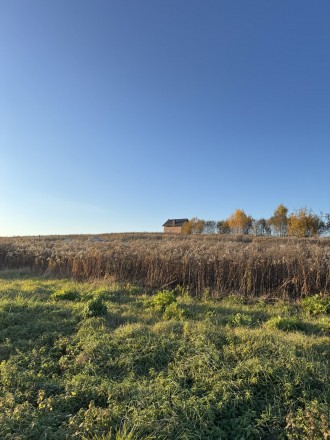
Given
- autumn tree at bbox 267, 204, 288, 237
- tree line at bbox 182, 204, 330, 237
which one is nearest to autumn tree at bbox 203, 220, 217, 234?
tree line at bbox 182, 204, 330, 237

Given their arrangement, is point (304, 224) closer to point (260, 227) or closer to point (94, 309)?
point (260, 227)

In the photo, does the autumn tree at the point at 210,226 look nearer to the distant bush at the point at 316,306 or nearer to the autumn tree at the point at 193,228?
the autumn tree at the point at 193,228

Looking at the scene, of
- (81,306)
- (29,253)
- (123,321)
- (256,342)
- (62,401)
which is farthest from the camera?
(29,253)

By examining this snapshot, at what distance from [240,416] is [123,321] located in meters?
3.32

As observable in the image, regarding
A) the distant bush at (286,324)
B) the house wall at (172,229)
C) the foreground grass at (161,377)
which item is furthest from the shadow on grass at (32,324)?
the house wall at (172,229)

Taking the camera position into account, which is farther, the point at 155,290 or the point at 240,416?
the point at 155,290

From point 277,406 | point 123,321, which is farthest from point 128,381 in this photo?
point 123,321

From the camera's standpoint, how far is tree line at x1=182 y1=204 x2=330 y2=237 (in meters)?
47.2

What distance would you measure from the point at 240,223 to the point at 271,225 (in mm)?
7347

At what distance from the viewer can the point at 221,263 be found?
29.7 feet

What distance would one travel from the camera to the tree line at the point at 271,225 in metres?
47.2

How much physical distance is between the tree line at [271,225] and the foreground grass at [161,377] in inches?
1807

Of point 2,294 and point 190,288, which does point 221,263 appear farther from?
point 2,294

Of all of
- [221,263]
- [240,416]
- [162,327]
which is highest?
[221,263]
